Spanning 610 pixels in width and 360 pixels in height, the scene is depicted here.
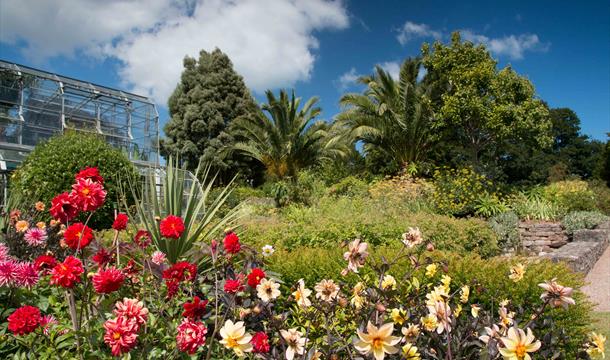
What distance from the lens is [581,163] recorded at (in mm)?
33344

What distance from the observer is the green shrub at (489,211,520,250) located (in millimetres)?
9562

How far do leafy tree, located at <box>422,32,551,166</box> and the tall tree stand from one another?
441 inches

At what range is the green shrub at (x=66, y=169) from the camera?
23.9ft

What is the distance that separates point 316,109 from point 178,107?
8.47m

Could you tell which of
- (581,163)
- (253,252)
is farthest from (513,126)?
(581,163)

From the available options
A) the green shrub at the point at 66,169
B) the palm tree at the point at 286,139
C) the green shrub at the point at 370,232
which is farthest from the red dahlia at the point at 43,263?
the palm tree at the point at 286,139

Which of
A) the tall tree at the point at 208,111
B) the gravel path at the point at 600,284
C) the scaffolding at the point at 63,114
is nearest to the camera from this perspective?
the gravel path at the point at 600,284

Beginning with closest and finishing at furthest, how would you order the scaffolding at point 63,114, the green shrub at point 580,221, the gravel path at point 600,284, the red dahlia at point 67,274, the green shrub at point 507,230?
the red dahlia at point 67,274 → the gravel path at point 600,284 → the green shrub at point 507,230 → the green shrub at point 580,221 → the scaffolding at point 63,114

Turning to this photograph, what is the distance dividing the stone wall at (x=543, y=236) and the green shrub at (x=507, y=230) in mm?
291

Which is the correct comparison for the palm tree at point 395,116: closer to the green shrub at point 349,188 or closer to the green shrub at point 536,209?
the green shrub at point 349,188

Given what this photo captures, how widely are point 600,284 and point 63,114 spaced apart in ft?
51.7

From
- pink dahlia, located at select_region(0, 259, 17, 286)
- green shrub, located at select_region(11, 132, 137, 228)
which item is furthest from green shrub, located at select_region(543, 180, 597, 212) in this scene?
pink dahlia, located at select_region(0, 259, 17, 286)

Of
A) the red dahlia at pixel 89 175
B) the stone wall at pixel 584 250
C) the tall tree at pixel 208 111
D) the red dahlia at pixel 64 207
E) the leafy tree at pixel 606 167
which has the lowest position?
the stone wall at pixel 584 250

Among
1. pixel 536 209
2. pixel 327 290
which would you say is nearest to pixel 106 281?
pixel 327 290
